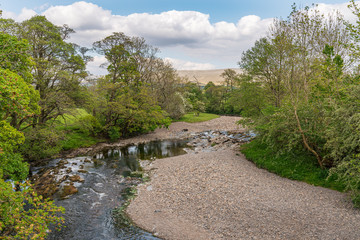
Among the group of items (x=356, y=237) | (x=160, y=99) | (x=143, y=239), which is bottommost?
(x=143, y=239)

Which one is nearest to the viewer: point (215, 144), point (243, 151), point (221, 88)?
point (243, 151)

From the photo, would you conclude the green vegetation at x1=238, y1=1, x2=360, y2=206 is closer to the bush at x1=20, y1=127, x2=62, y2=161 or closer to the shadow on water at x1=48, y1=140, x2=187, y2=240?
the shadow on water at x1=48, y1=140, x2=187, y2=240

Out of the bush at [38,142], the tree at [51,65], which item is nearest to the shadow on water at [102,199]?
the bush at [38,142]

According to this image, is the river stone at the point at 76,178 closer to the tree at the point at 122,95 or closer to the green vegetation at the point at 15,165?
the green vegetation at the point at 15,165

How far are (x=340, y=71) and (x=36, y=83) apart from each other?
2886 centimetres

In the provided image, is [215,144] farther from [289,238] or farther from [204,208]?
[289,238]

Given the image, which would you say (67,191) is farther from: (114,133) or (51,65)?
(114,133)

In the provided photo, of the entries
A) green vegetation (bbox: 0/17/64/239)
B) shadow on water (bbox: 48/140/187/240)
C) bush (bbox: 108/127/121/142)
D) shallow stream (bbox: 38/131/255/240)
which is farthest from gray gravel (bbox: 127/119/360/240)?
bush (bbox: 108/127/121/142)

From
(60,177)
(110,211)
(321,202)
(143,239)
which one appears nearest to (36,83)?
(60,177)

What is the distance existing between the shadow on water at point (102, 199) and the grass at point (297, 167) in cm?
1249

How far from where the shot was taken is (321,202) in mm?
14719

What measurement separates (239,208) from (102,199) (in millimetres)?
10125

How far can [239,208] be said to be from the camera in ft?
47.4

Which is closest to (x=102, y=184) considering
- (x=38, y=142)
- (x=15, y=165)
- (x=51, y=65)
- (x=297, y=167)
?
(x=15, y=165)
